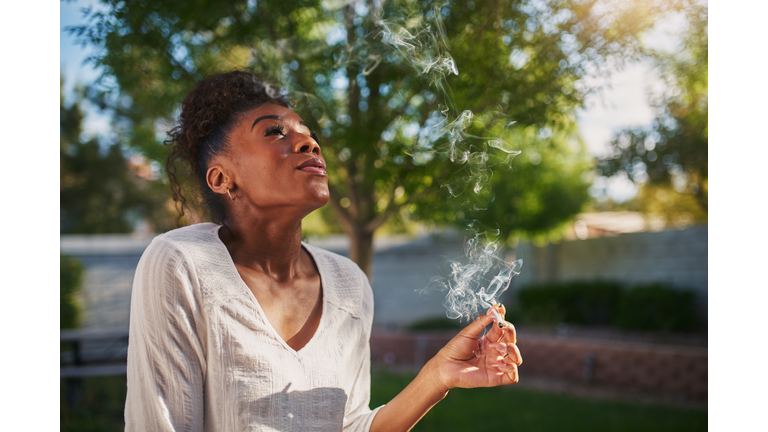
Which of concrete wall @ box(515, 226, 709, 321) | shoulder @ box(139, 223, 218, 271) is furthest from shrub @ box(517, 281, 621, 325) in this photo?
shoulder @ box(139, 223, 218, 271)

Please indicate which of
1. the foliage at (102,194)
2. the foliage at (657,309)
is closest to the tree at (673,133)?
the foliage at (657,309)

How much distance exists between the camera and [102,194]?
9922mm

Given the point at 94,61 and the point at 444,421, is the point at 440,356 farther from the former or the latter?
the point at 444,421

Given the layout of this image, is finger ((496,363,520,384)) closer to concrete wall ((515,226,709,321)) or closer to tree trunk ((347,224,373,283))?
tree trunk ((347,224,373,283))

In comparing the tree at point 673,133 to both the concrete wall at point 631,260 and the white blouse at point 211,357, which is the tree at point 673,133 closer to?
the concrete wall at point 631,260

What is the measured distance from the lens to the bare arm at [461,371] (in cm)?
123

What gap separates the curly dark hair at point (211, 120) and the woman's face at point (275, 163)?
0.20 ft

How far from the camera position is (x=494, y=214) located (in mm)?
Answer: 7480

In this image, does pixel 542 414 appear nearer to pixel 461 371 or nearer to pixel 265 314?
pixel 461 371

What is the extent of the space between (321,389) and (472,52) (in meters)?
1.60

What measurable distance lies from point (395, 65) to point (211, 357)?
1.68 m

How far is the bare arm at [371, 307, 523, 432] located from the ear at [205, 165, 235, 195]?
76 centimetres
